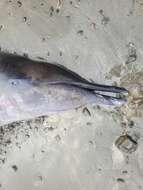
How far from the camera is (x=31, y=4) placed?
4086mm

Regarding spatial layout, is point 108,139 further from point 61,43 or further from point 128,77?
point 61,43

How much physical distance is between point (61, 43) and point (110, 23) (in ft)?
1.53

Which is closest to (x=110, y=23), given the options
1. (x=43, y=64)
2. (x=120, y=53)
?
(x=120, y=53)

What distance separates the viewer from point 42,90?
3.75m

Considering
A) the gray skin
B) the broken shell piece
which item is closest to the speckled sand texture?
the broken shell piece

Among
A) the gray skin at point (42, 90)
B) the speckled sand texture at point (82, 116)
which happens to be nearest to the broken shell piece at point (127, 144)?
the speckled sand texture at point (82, 116)

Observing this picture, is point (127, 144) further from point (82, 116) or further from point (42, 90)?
point (42, 90)

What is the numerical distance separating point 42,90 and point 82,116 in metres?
0.46

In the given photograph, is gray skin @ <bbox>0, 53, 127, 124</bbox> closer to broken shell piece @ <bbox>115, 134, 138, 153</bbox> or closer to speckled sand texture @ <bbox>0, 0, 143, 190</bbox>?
speckled sand texture @ <bbox>0, 0, 143, 190</bbox>

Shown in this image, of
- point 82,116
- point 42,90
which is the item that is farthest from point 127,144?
point 42,90

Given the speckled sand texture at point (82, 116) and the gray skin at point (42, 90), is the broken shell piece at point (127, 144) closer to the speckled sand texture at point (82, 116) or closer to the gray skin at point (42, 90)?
the speckled sand texture at point (82, 116)

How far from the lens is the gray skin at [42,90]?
3.75 metres

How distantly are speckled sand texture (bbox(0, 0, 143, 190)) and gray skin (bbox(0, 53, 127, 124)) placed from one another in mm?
196

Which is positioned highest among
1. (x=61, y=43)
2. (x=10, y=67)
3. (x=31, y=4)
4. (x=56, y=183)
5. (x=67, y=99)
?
(x=31, y=4)
